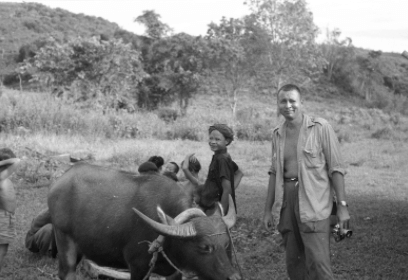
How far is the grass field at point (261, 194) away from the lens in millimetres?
6992

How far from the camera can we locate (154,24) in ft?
117

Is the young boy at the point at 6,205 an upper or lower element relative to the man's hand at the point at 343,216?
lower

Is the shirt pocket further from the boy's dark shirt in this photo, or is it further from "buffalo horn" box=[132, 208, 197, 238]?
the boy's dark shirt

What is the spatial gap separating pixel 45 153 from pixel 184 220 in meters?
12.7

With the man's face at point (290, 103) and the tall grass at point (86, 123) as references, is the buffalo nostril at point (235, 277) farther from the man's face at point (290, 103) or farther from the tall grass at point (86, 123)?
the tall grass at point (86, 123)

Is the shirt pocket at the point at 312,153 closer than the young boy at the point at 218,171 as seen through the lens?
Yes

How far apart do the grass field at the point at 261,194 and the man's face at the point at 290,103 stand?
8.42 ft

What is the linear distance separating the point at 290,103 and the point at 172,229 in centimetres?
163

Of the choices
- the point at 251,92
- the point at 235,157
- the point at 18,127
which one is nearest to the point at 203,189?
the point at 235,157

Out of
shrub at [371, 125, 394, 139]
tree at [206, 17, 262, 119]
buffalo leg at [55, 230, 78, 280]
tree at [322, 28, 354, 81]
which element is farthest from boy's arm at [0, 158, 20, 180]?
tree at [322, 28, 354, 81]

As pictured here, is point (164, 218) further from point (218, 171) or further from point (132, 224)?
point (218, 171)

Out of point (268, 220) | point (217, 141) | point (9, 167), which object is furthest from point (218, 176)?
point (9, 167)

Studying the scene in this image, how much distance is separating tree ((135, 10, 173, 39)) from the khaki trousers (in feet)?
103

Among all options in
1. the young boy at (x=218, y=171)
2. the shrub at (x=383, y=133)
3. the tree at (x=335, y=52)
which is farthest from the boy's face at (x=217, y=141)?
the tree at (x=335, y=52)
